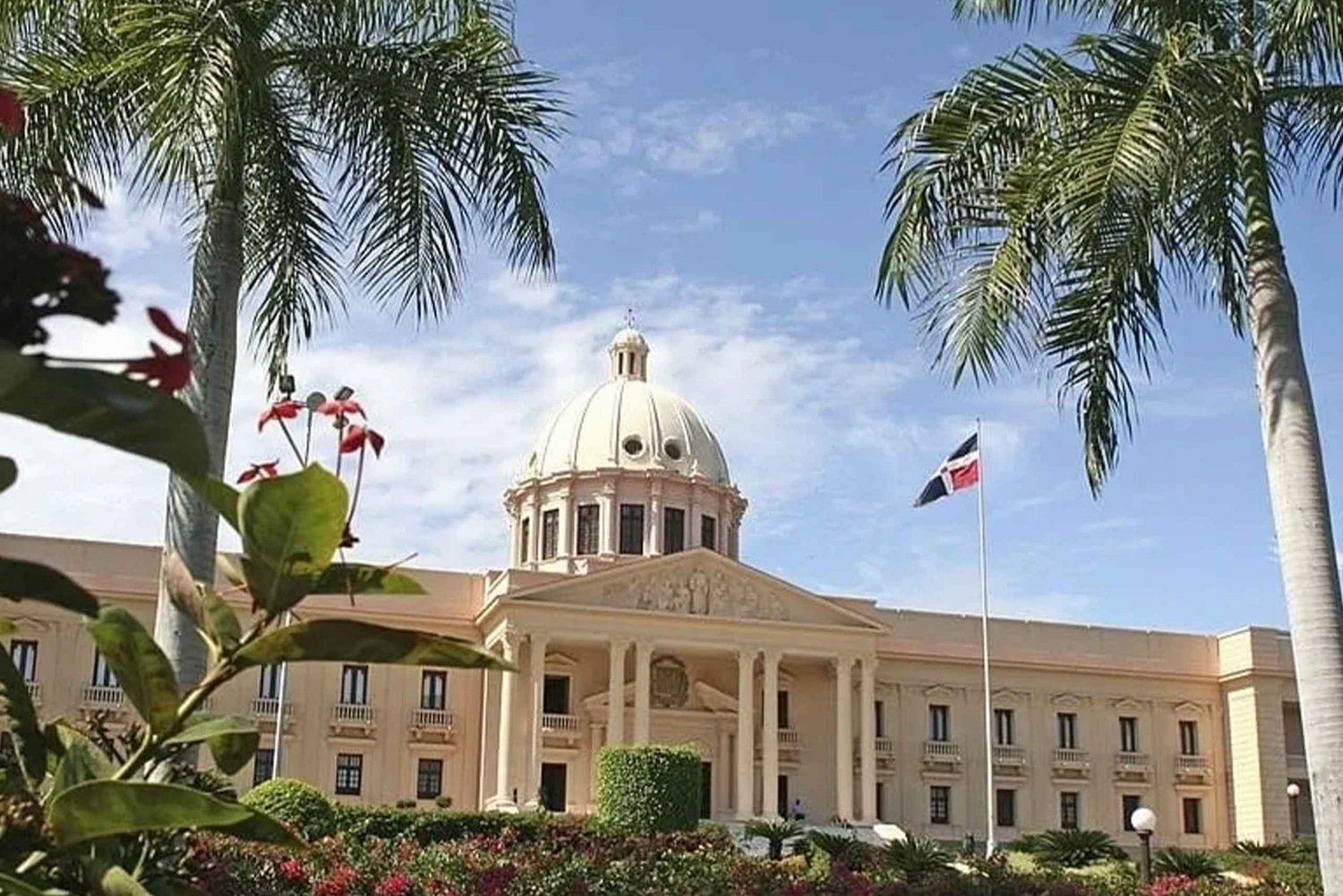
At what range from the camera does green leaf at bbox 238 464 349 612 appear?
2.11 meters

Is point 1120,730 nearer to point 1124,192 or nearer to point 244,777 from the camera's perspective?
point 244,777

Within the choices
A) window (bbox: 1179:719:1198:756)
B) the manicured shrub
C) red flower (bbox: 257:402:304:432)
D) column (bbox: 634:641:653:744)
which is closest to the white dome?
column (bbox: 634:641:653:744)

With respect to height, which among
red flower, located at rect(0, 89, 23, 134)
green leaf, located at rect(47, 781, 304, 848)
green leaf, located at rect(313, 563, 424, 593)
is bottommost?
green leaf, located at rect(47, 781, 304, 848)

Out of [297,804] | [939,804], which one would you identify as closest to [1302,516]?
[297,804]

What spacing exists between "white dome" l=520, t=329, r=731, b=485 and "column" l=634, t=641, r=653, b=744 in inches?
328

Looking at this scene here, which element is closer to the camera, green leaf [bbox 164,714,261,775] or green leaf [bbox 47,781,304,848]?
green leaf [bbox 47,781,304,848]

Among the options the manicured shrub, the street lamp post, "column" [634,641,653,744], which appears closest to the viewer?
the street lamp post

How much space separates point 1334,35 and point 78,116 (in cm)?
831

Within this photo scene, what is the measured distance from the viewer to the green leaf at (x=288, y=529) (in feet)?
6.91

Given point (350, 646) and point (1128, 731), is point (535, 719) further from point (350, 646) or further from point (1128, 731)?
point (350, 646)

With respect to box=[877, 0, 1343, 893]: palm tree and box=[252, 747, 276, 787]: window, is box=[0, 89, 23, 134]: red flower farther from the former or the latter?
box=[252, 747, 276, 787]: window

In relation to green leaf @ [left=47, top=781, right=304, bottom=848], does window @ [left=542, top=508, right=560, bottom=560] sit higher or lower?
higher

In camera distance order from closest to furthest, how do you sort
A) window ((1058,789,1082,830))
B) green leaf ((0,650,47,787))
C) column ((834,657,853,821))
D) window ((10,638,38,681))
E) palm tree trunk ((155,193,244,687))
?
1. green leaf ((0,650,47,787))
2. palm tree trunk ((155,193,244,687))
3. window ((10,638,38,681))
4. column ((834,657,853,821))
5. window ((1058,789,1082,830))

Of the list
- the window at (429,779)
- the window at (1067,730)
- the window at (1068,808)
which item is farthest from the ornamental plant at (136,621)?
the window at (1067,730)
